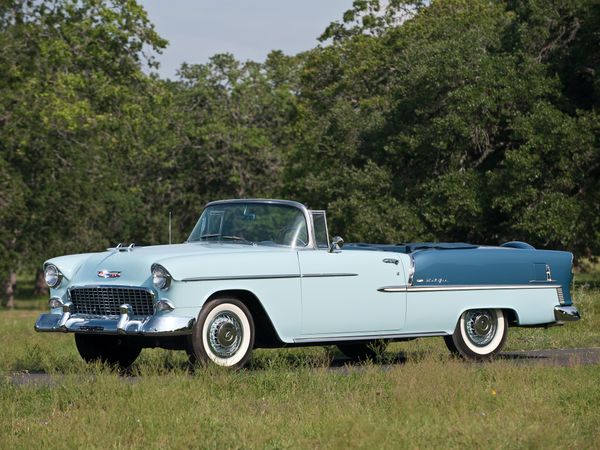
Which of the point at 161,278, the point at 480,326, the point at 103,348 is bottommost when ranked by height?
the point at 103,348

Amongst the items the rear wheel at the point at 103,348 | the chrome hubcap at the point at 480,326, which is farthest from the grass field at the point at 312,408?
the chrome hubcap at the point at 480,326

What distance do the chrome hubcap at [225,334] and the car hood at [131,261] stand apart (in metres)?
0.59

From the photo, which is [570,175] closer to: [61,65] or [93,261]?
[61,65]

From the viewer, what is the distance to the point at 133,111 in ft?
112

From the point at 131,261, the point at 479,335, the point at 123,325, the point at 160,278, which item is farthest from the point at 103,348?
the point at 479,335

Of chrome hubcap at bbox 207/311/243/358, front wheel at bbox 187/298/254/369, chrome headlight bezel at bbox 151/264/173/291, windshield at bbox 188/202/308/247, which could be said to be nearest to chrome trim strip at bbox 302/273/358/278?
windshield at bbox 188/202/308/247

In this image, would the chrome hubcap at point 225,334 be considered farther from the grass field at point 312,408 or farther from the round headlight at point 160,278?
the round headlight at point 160,278

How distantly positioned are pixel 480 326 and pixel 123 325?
4.17 meters

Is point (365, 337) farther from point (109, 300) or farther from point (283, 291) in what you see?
point (109, 300)

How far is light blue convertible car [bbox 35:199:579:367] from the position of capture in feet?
35.7

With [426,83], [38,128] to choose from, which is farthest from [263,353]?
[38,128]

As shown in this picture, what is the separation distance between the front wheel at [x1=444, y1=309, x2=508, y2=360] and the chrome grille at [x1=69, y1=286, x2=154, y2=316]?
355cm

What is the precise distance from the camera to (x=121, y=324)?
10766mm

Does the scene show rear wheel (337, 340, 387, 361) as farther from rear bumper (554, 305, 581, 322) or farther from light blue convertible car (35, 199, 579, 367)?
rear bumper (554, 305, 581, 322)
